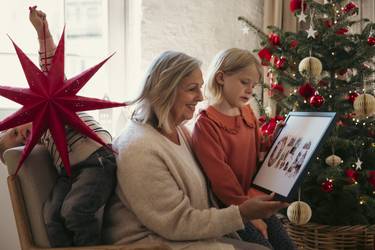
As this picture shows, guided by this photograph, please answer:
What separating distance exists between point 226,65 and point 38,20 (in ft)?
2.30

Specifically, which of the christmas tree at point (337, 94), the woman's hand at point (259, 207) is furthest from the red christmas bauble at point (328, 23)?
the woman's hand at point (259, 207)

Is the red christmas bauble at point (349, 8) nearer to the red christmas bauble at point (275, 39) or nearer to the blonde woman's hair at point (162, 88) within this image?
the red christmas bauble at point (275, 39)

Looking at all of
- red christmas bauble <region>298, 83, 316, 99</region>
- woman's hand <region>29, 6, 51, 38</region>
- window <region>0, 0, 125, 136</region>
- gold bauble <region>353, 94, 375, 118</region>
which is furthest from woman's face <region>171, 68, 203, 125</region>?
window <region>0, 0, 125, 136</region>

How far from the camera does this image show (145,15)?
3047 mm

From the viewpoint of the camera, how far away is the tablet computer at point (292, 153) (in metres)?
1.51

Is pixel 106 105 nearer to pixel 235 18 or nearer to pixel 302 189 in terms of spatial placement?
pixel 302 189

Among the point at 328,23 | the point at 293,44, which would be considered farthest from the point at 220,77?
the point at 328,23

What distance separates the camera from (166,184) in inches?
58.5

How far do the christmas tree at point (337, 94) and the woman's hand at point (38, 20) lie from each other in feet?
3.81

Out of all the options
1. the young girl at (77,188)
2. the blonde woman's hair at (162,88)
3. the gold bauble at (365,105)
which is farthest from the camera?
the gold bauble at (365,105)

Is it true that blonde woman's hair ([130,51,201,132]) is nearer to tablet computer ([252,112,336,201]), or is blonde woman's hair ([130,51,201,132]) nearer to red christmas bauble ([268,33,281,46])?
tablet computer ([252,112,336,201])

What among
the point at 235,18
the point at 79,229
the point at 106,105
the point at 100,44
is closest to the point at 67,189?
the point at 79,229

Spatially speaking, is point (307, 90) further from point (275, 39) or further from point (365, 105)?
point (275, 39)

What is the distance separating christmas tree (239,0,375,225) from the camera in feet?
7.88
